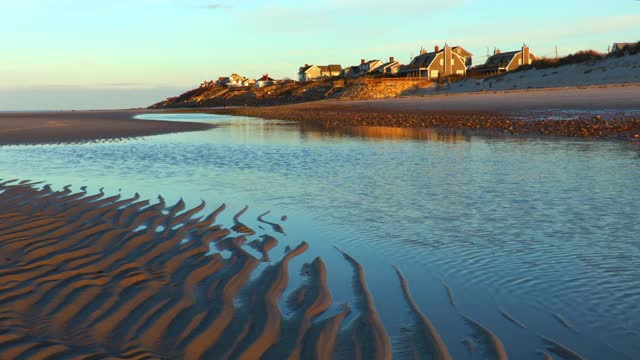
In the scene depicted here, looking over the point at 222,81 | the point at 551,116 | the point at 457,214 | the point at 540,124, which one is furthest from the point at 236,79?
the point at 457,214

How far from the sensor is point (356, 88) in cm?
8000

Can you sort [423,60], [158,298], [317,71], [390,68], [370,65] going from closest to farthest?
[158,298]
[423,60]
[390,68]
[370,65]
[317,71]

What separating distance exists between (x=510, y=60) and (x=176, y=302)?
92.3 m

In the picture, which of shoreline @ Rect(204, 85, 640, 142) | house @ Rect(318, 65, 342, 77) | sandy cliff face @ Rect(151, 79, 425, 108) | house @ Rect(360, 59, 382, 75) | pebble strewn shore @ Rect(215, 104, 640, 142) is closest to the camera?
pebble strewn shore @ Rect(215, 104, 640, 142)

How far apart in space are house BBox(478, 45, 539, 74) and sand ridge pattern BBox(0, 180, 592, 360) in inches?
3436

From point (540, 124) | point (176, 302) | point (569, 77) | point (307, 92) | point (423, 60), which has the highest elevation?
point (423, 60)

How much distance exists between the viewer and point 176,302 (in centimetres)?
464

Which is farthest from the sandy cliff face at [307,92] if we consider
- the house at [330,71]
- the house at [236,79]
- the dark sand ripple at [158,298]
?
the dark sand ripple at [158,298]

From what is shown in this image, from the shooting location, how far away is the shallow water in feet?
14.4

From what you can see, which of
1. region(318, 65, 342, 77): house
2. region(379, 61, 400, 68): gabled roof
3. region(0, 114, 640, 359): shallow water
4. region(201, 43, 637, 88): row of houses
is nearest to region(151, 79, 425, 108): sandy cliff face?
region(201, 43, 637, 88): row of houses

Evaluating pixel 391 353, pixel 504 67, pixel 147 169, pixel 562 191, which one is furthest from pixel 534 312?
pixel 504 67

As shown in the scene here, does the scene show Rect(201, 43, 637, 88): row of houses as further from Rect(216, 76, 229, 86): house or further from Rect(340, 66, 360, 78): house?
Rect(216, 76, 229, 86): house

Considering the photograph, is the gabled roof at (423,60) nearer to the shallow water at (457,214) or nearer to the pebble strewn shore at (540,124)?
the pebble strewn shore at (540,124)

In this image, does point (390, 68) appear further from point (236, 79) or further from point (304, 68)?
point (236, 79)
